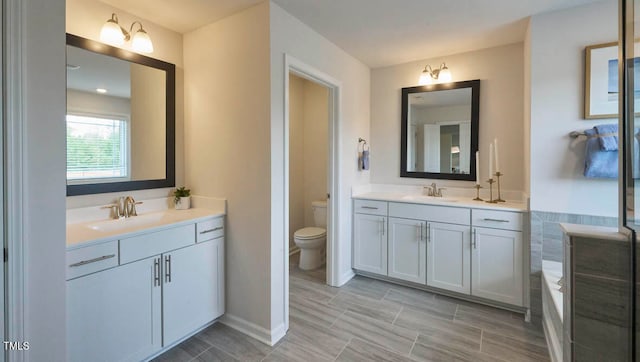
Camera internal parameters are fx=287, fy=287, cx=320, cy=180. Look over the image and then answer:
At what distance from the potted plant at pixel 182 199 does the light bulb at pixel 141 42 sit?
1115mm

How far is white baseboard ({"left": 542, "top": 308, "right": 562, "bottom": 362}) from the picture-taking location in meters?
1.73

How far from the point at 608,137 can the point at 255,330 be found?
9.27 feet

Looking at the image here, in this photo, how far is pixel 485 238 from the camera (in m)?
2.55

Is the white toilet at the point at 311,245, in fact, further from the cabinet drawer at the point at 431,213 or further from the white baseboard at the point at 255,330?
the white baseboard at the point at 255,330

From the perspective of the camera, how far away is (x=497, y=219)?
2.49 m

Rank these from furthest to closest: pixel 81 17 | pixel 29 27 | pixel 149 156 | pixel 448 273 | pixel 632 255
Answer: pixel 448 273 < pixel 149 156 < pixel 81 17 < pixel 29 27 < pixel 632 255

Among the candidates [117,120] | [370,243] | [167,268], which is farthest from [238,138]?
[370,243]

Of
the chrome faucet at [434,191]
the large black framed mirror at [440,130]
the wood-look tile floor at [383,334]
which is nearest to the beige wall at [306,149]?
the large black framed mirror at [440,130]

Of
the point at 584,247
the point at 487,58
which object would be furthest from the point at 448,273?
the point at 487,58

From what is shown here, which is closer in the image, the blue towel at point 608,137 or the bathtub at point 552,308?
the bathtub at point 552,308

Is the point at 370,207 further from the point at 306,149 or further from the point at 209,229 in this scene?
the point at 209,229

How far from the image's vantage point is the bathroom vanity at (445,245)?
2.46m

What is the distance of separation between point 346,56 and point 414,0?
108cm

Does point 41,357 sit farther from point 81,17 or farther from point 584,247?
point 584,247
